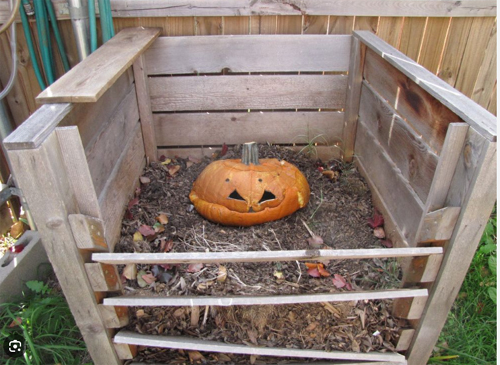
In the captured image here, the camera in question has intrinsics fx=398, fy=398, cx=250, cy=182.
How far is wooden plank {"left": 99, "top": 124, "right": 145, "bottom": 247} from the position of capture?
1.84m

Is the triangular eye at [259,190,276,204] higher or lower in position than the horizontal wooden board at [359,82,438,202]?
lower

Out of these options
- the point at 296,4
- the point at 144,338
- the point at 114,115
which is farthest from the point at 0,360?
the point at 296,4

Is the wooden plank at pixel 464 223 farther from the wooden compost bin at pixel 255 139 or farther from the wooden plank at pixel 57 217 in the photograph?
the wooden plank at pixel 57 217

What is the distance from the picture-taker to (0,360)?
1.89 m

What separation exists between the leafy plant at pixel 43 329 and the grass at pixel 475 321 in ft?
5.75

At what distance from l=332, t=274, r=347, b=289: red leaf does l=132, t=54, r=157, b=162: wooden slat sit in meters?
1.43

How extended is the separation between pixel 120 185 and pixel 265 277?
0.88 meters

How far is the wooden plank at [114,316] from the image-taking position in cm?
159

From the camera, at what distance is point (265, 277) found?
6.15 feet

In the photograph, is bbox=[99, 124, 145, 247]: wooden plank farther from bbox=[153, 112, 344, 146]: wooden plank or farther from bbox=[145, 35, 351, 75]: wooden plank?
bbox=[145, 35, 351, 75]: wooden plank

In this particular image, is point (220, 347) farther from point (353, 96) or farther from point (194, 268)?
point (353, 96)

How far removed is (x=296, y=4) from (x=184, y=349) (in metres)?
1.95

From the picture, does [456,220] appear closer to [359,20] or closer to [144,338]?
[144,338]

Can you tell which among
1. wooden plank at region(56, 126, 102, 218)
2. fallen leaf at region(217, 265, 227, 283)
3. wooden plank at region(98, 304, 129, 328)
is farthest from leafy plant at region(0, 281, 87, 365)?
wooden plank at region(56, 126, 102, 218)
